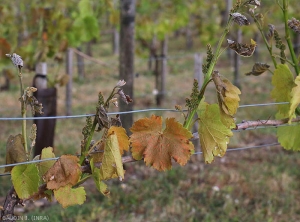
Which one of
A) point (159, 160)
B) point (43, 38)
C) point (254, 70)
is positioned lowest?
point (159, 160)

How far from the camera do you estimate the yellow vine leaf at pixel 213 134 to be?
4.75ft

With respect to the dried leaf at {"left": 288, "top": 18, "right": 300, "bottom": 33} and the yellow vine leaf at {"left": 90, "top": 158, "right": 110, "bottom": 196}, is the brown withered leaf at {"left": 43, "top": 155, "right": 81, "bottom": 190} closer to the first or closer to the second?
the yellow vine leaf at {"left": 90, "top": 158, "right": 110, "bottom": 196}

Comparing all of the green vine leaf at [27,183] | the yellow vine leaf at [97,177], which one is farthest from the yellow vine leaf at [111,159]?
the green vine leaf at [27,183]

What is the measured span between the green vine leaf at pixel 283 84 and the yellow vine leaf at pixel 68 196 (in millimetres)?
874

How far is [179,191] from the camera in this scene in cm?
333

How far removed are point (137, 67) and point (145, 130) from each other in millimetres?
10018

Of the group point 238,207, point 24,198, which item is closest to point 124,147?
point 24,198

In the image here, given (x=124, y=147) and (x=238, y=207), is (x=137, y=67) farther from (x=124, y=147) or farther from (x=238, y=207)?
(x=124, y=147)

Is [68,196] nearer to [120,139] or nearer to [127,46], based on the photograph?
[120,139]

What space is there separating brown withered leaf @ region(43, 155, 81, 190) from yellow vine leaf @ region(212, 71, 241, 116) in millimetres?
507

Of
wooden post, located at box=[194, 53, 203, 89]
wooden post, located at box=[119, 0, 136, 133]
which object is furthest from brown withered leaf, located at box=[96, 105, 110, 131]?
wooden post, located at box=[194, 53, 203, 89]

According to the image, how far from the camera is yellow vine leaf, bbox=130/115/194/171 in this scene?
140cm

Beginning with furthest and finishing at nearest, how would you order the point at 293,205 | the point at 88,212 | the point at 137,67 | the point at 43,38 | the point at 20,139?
the point at 137,67 < the point at 43,38 < the point at 293,205 < the point at 88,212 < the point at 20,139

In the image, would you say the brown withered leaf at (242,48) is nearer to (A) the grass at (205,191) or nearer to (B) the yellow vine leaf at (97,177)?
(B) the yellow vine leaf at (97,177)
